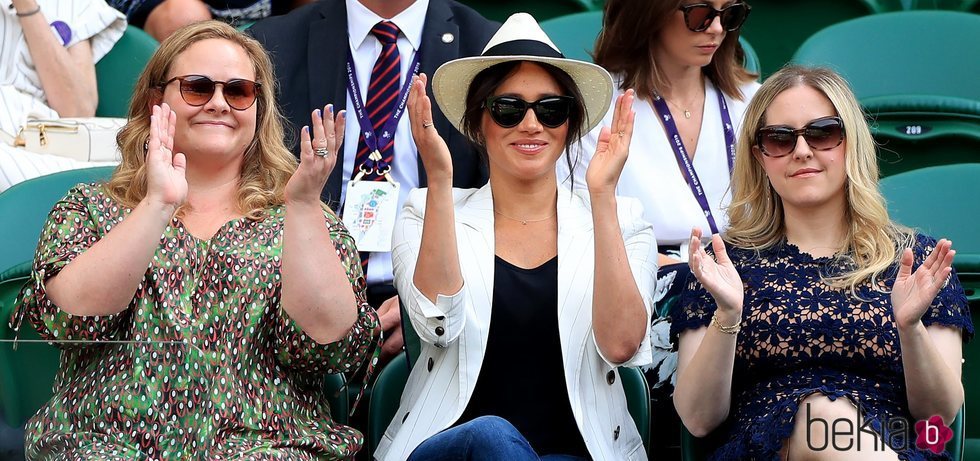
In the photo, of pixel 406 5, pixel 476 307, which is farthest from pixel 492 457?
pixel 406 5

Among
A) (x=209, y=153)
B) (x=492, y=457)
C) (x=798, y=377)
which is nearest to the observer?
(x=492, y=457)

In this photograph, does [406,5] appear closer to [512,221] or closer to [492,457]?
[512,221]

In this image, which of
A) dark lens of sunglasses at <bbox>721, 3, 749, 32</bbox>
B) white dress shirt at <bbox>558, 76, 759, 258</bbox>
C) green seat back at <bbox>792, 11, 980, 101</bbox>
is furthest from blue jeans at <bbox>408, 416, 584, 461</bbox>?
green seat back at <bbox>792, 11, 980, 101</bbox>

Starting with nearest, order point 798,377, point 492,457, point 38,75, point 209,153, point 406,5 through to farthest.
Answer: point 492,457 → point 798,377 → point 209,153 → point 406,5 → point 38,75

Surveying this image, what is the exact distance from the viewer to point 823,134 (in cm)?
299

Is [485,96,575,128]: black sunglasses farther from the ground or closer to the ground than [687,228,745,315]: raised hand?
farther from the ground

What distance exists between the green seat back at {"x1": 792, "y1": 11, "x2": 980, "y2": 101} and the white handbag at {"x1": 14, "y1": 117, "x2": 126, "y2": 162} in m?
2.29

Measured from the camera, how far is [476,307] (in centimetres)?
293

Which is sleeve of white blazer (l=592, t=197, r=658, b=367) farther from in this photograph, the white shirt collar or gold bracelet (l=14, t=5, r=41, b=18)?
gold bracelet (l=14, t=5, r=41, b=18)

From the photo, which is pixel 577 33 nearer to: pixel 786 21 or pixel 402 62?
pixel 402 62

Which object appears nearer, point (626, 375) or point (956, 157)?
point (626, 375)

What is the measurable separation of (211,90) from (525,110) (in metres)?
0.73

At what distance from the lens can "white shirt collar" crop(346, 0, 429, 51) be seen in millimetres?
3852

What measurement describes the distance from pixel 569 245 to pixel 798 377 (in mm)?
602
